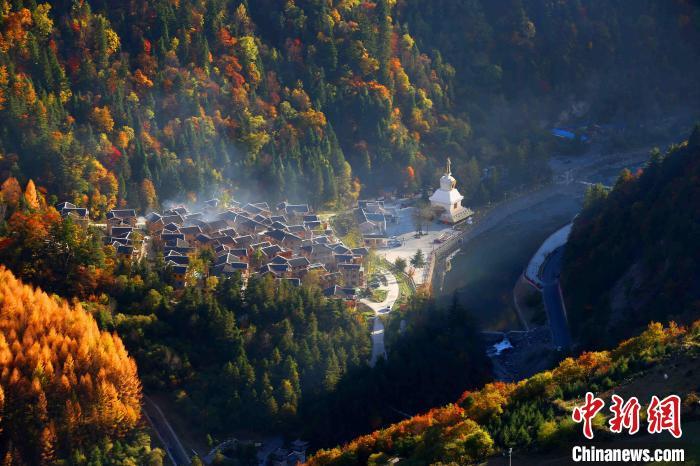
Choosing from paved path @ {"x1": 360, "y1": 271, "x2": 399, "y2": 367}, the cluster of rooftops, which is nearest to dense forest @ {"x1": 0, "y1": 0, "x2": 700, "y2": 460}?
paved path @ {"x1": 360, "y1": 271, "x2": 399, "y2": 367}

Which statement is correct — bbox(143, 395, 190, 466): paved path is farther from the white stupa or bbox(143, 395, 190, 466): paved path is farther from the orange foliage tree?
the white stupa

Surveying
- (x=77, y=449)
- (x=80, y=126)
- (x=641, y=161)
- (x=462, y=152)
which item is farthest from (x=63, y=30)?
(x=641, y=161)

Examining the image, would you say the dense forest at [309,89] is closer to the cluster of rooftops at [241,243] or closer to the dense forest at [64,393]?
the cluster of rooftops at [241,243]

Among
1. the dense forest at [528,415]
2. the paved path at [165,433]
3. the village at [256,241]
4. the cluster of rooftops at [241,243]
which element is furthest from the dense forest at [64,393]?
the cluster of rooftops at [241,243]

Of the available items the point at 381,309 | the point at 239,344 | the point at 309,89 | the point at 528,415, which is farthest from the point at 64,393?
the point at 309,89

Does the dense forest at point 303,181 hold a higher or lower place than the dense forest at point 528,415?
higher
